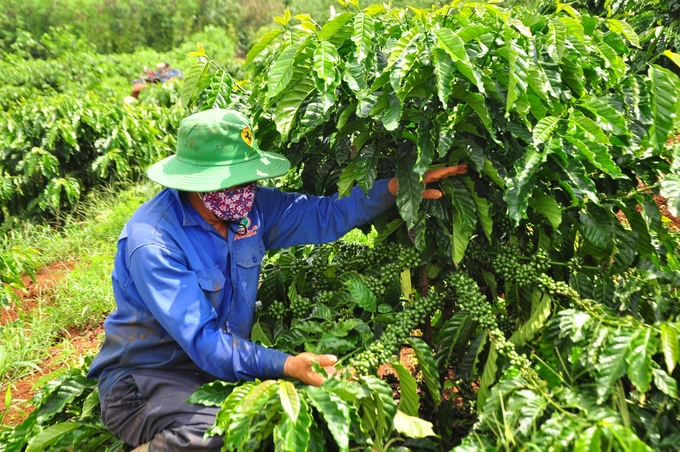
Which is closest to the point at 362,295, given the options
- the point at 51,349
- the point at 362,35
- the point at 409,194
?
the point at 409,194

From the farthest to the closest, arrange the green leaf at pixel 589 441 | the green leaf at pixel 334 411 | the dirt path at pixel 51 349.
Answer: the dirt path at pixel 51 349
the green leaf at pixel 334 411
the green leaf at pixel 589 441

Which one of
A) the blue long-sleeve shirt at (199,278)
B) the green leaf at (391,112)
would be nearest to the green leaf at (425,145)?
the green leaf at (391,112)

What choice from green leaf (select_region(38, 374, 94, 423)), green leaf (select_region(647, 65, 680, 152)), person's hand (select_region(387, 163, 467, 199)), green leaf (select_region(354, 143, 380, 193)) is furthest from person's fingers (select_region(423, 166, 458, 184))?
green leaf (select_region(38, 374, 94, 423))

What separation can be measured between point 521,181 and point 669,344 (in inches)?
21.7

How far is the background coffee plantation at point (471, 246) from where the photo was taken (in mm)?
1548

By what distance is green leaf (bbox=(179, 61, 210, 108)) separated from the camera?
216 cm

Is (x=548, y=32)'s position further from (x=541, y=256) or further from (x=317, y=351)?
(x=317, y=351)

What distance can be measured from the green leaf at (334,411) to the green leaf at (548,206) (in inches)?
33.8

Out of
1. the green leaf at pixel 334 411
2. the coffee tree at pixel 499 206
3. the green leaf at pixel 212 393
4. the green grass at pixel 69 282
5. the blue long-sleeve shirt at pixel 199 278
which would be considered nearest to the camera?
the green leaf at pixel 334 411

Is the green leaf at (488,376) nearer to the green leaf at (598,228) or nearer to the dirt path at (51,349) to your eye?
the green leaf at (598,228)

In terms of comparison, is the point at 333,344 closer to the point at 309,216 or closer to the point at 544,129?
the point at 309,216

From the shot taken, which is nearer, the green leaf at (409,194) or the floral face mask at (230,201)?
the green leaf at (409,194)

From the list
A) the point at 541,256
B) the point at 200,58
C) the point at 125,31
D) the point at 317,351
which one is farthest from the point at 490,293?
the point at 125,31

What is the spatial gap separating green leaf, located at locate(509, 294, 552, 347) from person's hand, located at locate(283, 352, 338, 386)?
61cm
